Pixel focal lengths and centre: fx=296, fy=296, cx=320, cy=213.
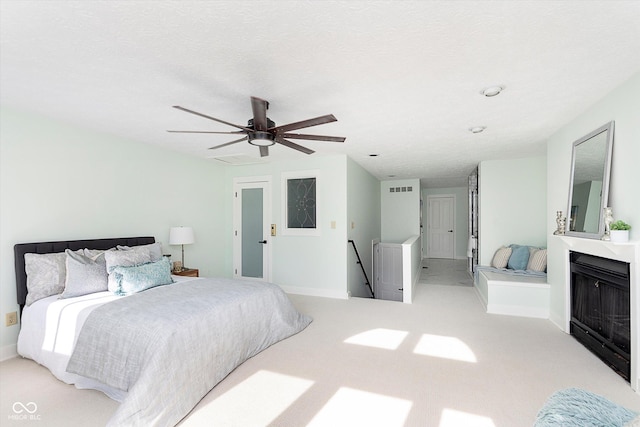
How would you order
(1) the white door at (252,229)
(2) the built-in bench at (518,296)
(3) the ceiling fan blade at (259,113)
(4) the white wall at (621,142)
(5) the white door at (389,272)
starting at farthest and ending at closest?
(5) the white door at (389,272) → (1) the white door at (252,229) → (2) the built-in bench at (518,296) → (4) the white wall at (621,142) → (3) the ceiling fan blade at (259,113)

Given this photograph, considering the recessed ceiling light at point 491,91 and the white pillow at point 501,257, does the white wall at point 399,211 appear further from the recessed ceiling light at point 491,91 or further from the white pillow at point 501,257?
the recessed ceiling light at point 491,91

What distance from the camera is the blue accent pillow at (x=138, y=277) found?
273 centimetres

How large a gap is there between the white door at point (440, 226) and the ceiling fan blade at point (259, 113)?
8.09 meters

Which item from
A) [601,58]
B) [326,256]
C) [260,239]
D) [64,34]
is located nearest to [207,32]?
[64,34]

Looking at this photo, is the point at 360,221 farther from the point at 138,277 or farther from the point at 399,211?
the point at 138,277

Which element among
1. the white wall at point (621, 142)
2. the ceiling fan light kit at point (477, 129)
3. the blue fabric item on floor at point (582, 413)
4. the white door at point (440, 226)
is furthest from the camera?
the white door at point (440, 226)

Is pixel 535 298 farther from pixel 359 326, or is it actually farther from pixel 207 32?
pixel 207 32

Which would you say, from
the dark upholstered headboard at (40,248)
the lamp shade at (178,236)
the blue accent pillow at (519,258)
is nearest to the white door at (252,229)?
the lamp shade at (178,236)

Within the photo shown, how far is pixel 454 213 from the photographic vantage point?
9.12 meters

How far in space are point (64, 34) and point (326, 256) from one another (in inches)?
156

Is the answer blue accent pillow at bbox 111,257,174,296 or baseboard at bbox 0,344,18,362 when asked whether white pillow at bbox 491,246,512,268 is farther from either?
baseboard at bbox 0,344,18,362

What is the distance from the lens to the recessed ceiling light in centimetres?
233

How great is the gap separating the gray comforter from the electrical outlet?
1.25 meters

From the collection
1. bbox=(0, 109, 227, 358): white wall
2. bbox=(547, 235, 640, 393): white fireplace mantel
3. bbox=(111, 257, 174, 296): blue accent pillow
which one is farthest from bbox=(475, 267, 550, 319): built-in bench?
bbox=(0, 109, 227, 358): white wall
